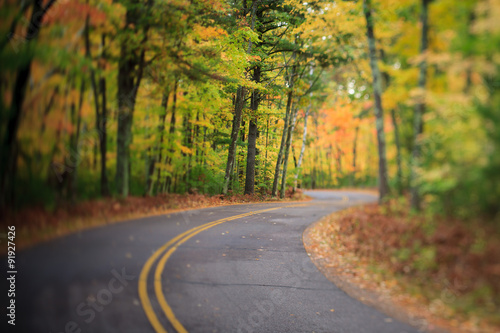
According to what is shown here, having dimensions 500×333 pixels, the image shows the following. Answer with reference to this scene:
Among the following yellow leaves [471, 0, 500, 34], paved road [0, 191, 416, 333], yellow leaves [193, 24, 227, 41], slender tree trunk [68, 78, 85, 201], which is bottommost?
paved road [0, 191, 416, 333]

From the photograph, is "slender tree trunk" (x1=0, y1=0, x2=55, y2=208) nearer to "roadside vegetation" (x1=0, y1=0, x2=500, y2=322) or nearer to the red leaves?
"roadside vegetation" (x1=0, y1=0, x2=500, y2=322)

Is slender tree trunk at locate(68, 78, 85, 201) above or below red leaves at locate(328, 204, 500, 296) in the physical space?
above

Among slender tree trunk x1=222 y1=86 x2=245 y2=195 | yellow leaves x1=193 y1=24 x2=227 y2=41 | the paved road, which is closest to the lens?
the paved road

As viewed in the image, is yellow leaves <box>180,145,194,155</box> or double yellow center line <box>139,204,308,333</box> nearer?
double yellow center line <box>139,204,308,333</box>

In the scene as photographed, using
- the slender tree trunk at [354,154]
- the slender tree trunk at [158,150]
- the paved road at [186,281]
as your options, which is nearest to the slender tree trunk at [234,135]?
the paved road at [186,281]

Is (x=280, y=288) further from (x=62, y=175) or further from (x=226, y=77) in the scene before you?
(x=62, y=175)

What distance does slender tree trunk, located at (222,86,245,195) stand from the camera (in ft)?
8.89

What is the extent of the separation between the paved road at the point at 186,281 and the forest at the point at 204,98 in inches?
9.7

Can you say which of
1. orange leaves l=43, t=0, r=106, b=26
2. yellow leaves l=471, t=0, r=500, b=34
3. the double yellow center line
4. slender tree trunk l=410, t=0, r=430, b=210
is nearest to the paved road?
the double yellow center line

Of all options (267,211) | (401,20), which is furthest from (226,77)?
(267,211)

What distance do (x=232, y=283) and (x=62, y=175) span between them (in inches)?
72.7

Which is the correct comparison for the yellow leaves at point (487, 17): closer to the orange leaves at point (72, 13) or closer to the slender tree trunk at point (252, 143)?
the orange leaves at point (72, 13)

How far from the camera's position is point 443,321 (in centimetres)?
192

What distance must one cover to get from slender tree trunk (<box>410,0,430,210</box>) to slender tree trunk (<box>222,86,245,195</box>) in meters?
1.56
